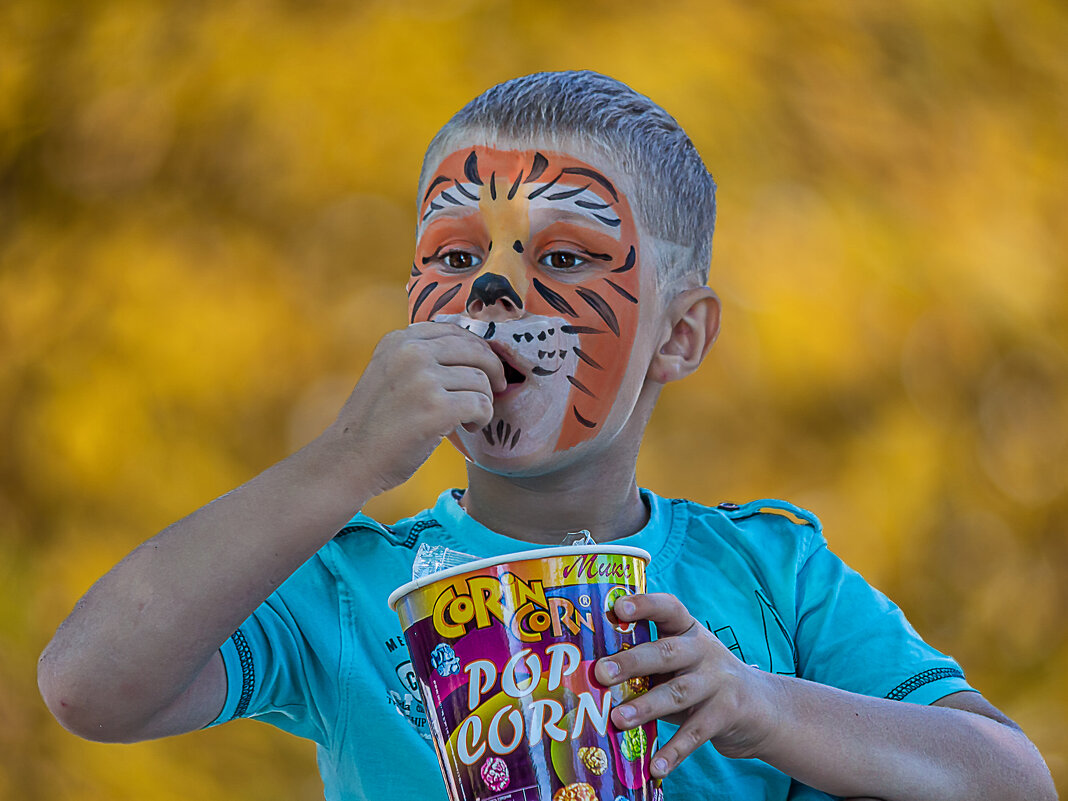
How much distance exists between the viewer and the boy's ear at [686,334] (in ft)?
4.67

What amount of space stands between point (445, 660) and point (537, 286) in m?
0.48

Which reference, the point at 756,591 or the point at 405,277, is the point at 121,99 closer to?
the point at 405,277

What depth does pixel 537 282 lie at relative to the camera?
1250mm

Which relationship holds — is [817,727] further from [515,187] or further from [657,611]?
[515,187]

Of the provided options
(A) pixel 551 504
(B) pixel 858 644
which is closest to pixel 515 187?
(A) pixel 551 504

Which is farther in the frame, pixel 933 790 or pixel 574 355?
pixel 574 355

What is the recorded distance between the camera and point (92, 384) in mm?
2521

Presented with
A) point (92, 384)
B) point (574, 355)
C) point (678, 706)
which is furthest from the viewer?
point (92, 384)

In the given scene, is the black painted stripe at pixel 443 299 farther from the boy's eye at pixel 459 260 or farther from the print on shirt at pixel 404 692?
the print on shirt at pixel 404 692

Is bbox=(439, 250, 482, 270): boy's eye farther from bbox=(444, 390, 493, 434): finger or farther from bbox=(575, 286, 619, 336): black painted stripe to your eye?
bbox=(444, 390, 493, 434): finger

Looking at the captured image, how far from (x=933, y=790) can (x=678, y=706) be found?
0.31 m

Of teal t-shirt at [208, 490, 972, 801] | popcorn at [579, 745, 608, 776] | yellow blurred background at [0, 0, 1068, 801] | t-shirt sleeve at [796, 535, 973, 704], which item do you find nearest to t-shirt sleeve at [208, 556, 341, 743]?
teal t-shirt at [208, 490, 972, 801]

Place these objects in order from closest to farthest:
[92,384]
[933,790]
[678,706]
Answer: [678,706], [933,790], [92,384]

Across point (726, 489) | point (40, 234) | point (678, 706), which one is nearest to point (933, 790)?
point (678, 706)
